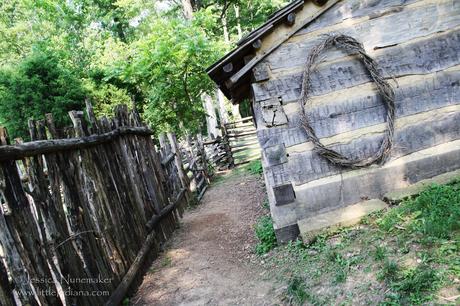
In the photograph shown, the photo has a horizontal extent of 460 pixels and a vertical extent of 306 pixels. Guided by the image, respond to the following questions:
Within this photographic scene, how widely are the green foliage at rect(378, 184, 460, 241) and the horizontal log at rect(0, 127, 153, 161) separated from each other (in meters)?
3.90

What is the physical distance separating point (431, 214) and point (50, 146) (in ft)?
14.2

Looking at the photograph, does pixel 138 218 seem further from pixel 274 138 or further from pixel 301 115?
pixel 301 115

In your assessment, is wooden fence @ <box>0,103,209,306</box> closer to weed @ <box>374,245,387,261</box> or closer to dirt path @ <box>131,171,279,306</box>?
dirt path @ <box>131,171,279,306</box>

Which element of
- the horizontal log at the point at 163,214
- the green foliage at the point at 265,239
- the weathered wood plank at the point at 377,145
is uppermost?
the weathered wood plank at the point at 377,145

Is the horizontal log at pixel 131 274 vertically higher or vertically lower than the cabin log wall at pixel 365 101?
lower

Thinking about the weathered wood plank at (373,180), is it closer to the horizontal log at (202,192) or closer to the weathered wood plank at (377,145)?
the weathered wood plank at (377,145)

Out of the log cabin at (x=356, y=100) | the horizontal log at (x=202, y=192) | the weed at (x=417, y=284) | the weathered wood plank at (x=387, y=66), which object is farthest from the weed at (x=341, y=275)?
the horizontal log at (x=202, y=192)

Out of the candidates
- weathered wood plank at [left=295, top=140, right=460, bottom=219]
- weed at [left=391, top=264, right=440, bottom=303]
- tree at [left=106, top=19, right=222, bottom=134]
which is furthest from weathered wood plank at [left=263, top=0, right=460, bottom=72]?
tree at [left=106, top=19, right=222, bottom=134]

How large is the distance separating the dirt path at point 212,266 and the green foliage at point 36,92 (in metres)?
5.98

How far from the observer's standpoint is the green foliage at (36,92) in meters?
11.5

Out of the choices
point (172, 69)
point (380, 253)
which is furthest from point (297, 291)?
point (172, 69)

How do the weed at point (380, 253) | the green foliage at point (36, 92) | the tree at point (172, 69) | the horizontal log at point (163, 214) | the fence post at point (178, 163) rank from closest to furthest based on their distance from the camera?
the weed at point (380, 253) → the horizontal log at point (163, 214) → the fence post at point (178, 163) → the tree at point (172, 69) → the green foliage at point (36, 92)

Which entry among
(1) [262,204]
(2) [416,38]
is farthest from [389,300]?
(1) [262,204]

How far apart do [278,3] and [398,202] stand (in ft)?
71.0
